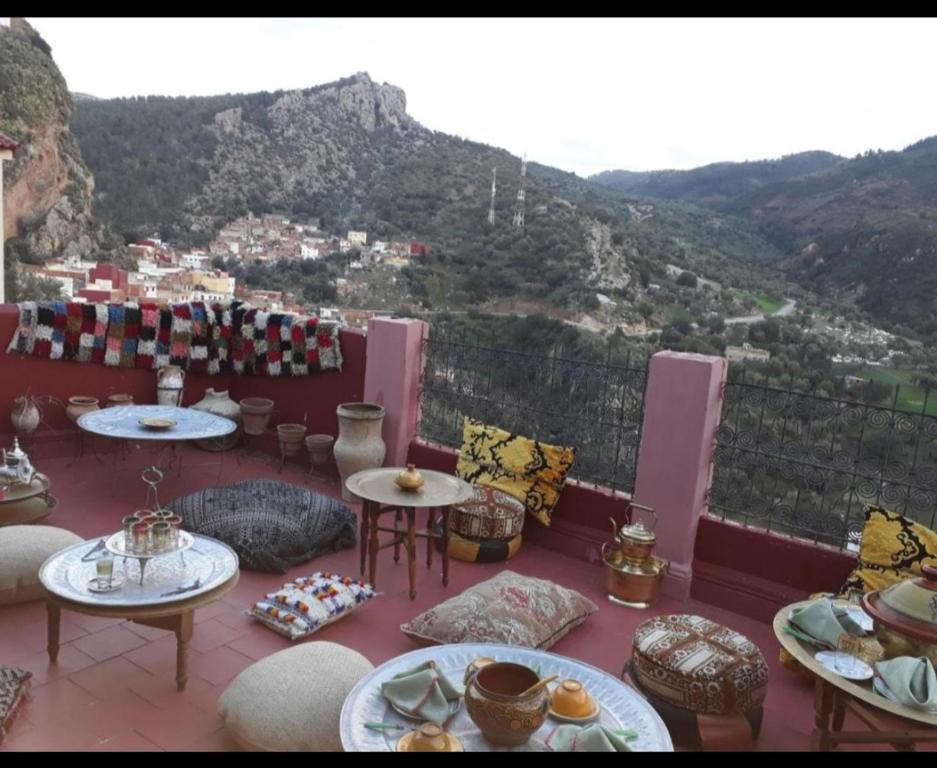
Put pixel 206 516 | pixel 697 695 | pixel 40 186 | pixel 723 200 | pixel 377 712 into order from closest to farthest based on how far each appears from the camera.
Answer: pixel 377 712 → pixel 697 695 → pixel 206 516 → pixel 40 186 → pixel 723 200

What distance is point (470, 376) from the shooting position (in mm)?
6117

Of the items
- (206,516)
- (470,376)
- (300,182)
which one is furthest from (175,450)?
(300,182)

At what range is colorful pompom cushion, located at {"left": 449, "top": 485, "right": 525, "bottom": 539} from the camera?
508cm

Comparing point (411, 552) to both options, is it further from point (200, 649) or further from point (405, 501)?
point (200, 649)

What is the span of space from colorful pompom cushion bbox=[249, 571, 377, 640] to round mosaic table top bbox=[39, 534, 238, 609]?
498 mm

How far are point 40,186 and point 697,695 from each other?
28645 mm

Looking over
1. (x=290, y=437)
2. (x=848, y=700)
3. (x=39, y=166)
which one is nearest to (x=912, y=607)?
(x=848, y=700)

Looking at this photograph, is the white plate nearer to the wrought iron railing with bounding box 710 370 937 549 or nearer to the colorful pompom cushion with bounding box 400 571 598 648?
the colorful pompom cushion with bounding box 400 571 598 648

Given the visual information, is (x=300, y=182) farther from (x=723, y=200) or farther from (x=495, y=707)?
(x=495, y=707)

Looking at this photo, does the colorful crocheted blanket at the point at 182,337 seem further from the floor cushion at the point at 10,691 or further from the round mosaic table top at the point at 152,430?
the floor cushion at the point at 10,691

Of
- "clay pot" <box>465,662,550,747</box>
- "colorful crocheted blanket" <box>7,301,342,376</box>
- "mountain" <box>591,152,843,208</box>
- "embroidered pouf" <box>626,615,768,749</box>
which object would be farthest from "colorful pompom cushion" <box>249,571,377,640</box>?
"mountain" <box>591,152,843,208</box>

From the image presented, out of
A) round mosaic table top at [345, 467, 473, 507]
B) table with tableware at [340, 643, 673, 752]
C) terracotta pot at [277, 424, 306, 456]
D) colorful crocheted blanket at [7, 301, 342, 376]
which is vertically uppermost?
colorful crocheted blanket at [7, 301, 342, 376]

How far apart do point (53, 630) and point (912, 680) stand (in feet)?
11.7

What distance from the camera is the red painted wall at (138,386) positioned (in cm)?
629
